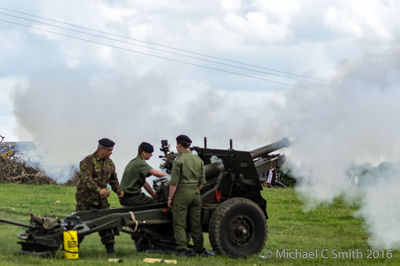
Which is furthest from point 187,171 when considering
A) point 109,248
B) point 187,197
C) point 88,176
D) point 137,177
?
point 109,248

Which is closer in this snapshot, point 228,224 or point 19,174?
point 228,224

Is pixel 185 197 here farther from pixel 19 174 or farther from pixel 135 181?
pixel 19 174

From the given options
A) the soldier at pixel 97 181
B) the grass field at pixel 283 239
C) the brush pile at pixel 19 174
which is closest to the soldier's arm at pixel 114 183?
the soldier at pixel 97 181

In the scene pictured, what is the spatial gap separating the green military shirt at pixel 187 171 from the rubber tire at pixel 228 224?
588 millimetres

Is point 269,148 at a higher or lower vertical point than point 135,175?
higher

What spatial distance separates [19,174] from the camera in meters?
29.9

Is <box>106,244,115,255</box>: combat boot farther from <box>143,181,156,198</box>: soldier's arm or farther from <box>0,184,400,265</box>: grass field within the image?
<box>143,181,156,198</box>: soldier's arm

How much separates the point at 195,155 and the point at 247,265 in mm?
1968

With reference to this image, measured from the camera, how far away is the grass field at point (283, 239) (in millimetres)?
9305

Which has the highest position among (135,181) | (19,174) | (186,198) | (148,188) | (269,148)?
(269,148)

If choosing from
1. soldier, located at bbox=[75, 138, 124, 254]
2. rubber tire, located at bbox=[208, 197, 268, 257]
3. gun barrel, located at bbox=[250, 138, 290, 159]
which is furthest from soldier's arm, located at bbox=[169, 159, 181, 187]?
gun barrel, located at bbox=[250, 138, 290, 159]

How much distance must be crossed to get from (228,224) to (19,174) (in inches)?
868

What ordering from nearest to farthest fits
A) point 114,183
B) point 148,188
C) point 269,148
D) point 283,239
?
point 114,183, point 148,188, point 269,148, point 283,239

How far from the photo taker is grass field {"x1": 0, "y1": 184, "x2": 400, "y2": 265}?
9.30 m
